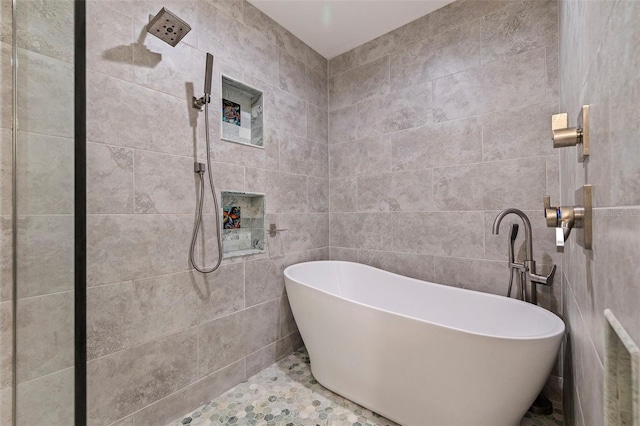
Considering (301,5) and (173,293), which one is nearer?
(173,293)

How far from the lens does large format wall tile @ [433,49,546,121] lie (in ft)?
5.57

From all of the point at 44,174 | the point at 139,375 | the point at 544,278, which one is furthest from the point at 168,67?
the point at 544,278

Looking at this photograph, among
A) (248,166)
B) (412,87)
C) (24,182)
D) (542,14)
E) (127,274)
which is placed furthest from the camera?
(412,87)

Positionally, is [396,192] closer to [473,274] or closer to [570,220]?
[473,274]

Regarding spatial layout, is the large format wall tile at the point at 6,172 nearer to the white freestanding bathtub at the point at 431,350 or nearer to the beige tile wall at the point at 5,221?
the beige tile wall at the point at 5,221

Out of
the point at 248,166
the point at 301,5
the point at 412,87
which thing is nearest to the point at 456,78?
the point at 412,87

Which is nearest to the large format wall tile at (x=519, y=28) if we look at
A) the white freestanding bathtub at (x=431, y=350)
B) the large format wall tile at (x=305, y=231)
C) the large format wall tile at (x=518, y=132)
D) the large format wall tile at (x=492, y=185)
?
the large format wall tile at (x=518, y=132)

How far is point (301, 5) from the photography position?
1.97m

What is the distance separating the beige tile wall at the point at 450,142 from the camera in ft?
5.56

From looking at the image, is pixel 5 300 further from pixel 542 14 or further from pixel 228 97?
pixel 542 14

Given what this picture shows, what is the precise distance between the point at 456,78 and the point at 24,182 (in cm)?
240

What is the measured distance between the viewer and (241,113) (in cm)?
203

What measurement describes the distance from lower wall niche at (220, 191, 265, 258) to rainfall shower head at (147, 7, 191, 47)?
88cm

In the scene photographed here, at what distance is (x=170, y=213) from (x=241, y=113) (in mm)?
932
